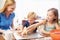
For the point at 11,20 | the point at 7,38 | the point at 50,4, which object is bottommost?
the point at 7,38

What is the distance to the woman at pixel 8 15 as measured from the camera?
80cm

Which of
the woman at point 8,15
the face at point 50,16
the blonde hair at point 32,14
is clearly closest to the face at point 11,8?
the woman at point 8,15

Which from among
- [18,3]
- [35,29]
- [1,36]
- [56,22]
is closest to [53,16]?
[56,22]

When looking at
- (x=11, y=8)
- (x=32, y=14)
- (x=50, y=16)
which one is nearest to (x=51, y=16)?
(x=50, y=16)

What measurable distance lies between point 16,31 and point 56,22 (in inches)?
11.6

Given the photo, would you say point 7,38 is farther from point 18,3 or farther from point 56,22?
point 56,22

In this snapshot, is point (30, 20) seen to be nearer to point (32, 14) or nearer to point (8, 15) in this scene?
point (32, 14)

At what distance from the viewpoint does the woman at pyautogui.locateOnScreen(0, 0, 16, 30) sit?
0.80m

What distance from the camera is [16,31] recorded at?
0.80 metres

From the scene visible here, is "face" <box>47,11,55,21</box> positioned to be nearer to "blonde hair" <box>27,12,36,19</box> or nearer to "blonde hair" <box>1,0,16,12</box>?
"blonde hair" <box>27,12,36,19</box>

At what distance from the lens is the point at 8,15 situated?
82 centimetres

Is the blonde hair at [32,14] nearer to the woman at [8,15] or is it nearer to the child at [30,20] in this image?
the child at [30,20]

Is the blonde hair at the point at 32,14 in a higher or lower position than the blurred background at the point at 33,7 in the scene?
lower

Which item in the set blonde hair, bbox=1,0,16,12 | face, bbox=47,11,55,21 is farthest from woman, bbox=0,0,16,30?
face, bbox=47,11,55,21
